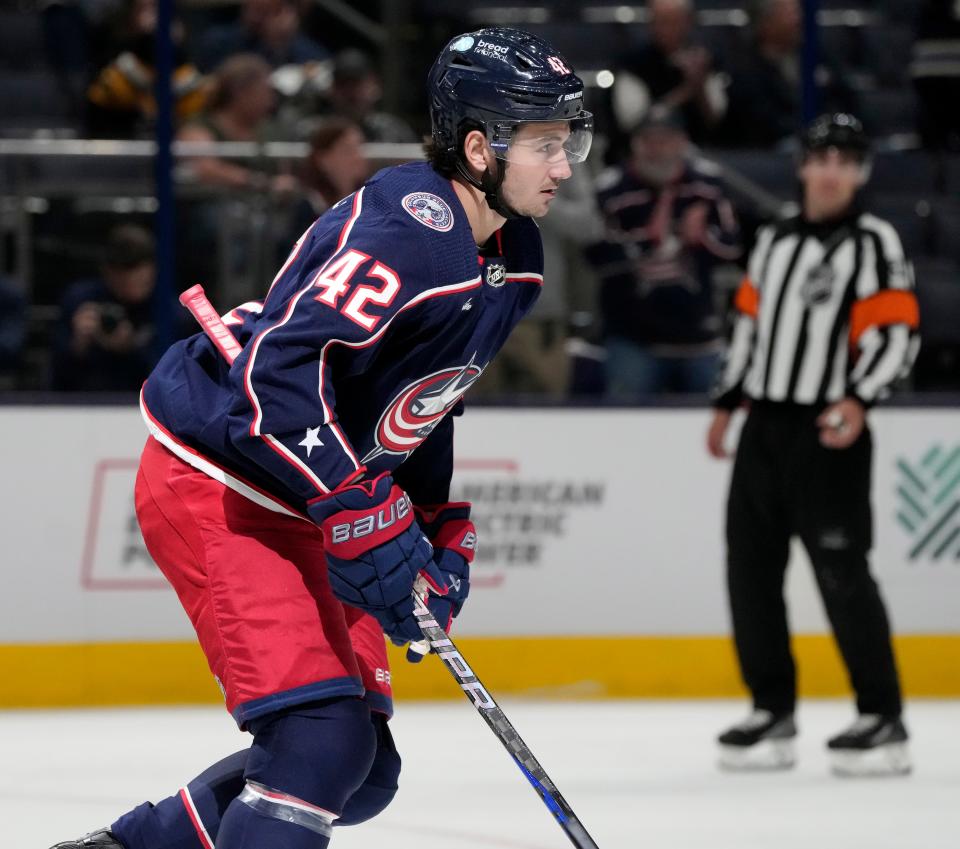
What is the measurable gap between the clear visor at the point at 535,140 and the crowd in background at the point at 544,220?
3.06 m

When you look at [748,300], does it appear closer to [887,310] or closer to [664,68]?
[887,310]

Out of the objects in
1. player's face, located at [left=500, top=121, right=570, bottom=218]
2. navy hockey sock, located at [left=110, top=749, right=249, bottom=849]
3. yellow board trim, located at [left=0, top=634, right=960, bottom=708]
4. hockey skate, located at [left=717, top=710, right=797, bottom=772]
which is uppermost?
player's face, located at [left=500, top=121, right=570, bottom=218]

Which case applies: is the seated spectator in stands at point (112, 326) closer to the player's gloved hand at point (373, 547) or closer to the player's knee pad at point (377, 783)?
the player's knee pad at point (377, 783)

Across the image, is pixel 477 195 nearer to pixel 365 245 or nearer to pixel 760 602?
pixel 365 245

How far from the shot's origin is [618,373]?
568 cm

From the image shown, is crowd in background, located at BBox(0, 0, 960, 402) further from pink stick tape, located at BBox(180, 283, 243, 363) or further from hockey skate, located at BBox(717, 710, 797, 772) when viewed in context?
pink stick tape, located at BBox(180, 283, 243, 363)

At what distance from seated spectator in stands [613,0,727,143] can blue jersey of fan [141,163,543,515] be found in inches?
156

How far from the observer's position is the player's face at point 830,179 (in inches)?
174

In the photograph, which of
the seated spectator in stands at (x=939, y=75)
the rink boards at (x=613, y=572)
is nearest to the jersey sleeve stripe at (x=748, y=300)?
the rink boards at (x=613, y=572)

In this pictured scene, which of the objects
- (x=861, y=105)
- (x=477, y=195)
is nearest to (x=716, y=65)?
(x=861, y=105)

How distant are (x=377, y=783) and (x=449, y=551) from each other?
0.33 m

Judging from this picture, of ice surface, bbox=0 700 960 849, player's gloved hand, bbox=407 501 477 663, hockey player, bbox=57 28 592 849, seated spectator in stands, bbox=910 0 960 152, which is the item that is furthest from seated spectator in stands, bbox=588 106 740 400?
hockey player, bbox=57 28 592 849

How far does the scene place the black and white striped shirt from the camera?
14.4 ft

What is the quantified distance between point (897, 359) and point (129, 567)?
216 centimetres
